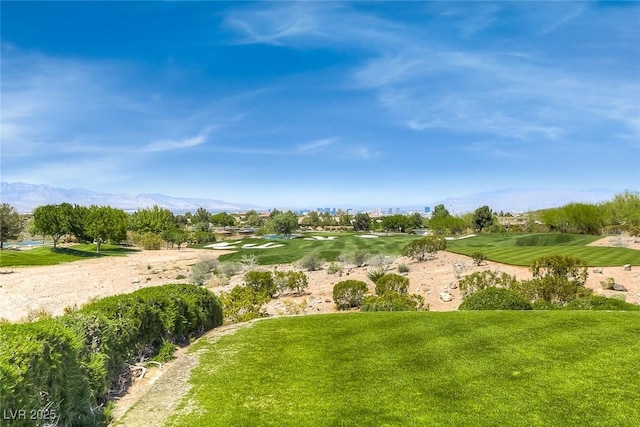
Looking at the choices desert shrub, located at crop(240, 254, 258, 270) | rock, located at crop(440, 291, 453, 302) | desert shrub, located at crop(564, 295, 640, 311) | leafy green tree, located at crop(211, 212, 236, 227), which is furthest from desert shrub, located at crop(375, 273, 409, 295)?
leafy green tree, located at crop(211, 212, 236, 227)

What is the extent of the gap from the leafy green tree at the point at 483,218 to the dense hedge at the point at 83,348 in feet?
284

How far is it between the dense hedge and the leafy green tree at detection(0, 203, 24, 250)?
62578 millimetres

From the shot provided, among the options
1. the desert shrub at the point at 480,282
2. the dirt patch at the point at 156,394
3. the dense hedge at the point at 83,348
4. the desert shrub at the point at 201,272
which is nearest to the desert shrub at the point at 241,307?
the dense hedge at the point at 83,348

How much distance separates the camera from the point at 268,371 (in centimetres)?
765

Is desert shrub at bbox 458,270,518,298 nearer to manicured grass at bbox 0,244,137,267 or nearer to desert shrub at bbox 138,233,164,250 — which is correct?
manicured grass at bbox 0,244,137,267

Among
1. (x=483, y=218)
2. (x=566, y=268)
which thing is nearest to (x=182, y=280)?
(x=566, y=268)

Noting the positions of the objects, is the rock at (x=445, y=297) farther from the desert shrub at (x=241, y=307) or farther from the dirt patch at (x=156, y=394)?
the dirt patch at (x=156, y=394)

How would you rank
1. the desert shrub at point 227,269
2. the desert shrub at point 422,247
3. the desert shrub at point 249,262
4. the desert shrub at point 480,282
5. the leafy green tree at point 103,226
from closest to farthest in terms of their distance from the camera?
1. the desert shrub at point 480,282
2. the desert shrub at point 227,269
3. the desert shrub at point 249,262
4. the desert shrub at point 422,247
5. the leafy green tree at point 103,226

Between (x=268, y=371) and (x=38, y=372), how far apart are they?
3942mm

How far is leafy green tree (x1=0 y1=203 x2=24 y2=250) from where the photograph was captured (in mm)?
56562

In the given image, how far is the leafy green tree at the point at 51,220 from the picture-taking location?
5947cm

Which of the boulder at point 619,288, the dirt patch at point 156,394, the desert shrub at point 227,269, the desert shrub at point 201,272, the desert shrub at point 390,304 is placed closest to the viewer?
the dirt patch at point 156,394

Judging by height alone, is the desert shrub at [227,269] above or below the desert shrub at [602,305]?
below

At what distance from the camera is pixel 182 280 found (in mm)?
33469
